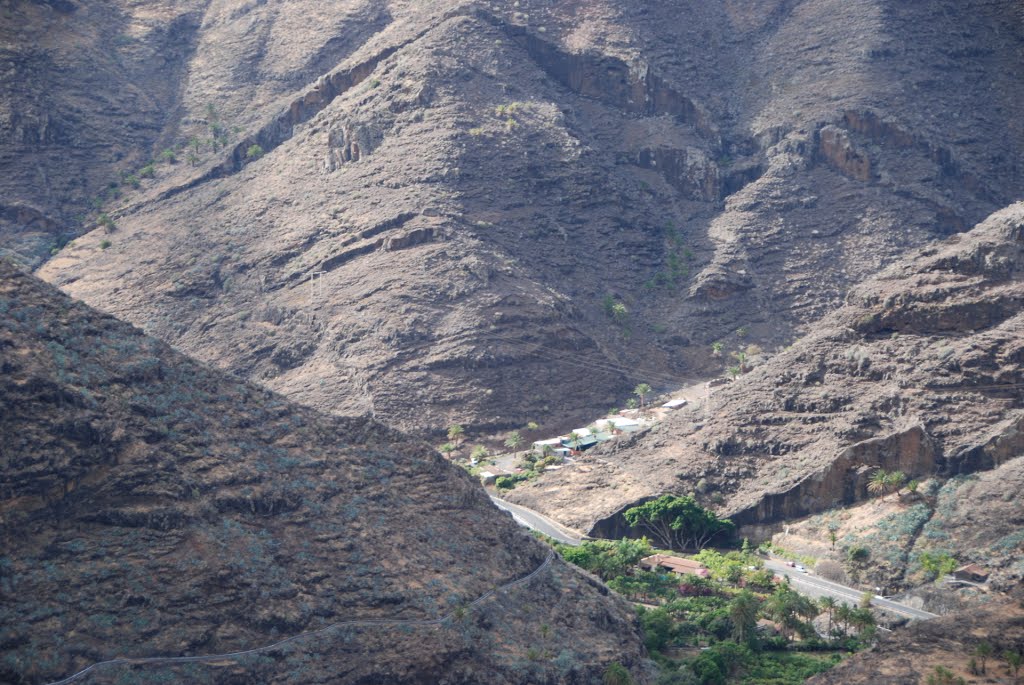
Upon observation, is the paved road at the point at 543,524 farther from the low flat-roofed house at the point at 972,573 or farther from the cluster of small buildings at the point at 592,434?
the low flat-roofed house at the point at 972,573

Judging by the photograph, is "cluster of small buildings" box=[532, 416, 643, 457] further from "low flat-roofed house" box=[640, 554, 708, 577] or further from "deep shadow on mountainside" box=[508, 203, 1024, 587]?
"low flat-roofed house" box=[640, 554, 708, 577]

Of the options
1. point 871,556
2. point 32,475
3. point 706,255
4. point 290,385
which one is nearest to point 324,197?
point 290,385

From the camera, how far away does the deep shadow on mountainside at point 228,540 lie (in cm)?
4694

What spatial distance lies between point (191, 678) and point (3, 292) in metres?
15.2

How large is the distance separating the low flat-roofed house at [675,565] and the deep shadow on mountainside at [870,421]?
16.2 ft

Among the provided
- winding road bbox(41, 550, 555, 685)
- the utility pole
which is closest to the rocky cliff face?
winding road bbox(41, 550, 555, 685)

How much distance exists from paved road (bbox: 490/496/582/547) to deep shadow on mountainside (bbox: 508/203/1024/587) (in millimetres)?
631

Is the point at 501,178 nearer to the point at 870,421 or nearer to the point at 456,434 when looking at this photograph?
the point at 456,434

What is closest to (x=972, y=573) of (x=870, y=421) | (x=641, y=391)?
(x=870, y=421)

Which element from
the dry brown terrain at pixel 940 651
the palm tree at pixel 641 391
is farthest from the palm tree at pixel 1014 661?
the palm tree at pixel 641 391

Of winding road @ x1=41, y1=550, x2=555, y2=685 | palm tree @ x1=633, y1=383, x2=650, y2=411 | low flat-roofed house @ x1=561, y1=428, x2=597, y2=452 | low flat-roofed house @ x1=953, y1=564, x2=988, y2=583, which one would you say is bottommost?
low flat-roofed house @ x1=953, y1=564, x2=988, y2=583

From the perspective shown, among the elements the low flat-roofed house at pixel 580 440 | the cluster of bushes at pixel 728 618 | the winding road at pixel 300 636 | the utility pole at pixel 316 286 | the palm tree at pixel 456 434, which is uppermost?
the utility pole at pixel 316 286

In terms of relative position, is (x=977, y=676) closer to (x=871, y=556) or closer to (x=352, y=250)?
(x=871, y=556)

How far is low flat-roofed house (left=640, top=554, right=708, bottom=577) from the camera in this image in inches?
2810
